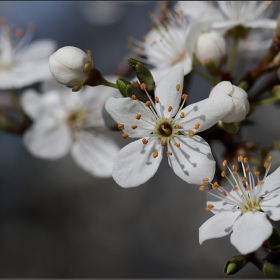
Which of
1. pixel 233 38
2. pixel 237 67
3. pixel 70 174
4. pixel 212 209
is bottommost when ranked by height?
pixel 70 174

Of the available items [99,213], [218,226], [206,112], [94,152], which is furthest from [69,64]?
[99,213]

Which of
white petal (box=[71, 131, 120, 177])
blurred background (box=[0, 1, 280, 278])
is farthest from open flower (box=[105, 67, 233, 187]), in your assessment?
blurred background (box=[0, 1, 280, 278])

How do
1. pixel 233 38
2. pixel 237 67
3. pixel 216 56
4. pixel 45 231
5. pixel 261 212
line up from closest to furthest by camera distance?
pixel 261 212 → pixel 216 56 → pixel 233 38 → pixel 237 67 → pixel 45 231

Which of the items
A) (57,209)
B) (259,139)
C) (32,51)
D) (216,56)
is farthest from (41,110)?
(259,139)

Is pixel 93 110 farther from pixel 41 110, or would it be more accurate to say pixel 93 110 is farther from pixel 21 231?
pixel 21 231

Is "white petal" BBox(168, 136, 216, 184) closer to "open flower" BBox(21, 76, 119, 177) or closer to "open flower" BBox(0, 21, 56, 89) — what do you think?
"open flower" BBox(21, 76, 119, 177)

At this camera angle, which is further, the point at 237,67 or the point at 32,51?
the point at 32,51
